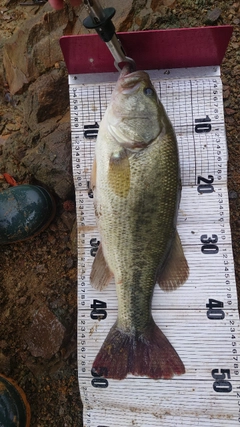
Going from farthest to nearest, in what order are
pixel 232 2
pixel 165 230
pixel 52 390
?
1. pixel 232 2
2. pixel 52 390
3. pixel 165 230

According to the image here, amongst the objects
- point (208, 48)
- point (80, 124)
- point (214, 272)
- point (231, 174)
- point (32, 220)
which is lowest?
point (214, 272)

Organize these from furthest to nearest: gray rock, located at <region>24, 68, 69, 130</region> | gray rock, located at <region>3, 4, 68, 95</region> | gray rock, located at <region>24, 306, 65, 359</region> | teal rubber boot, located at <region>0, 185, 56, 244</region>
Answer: gray rock, located at <region>3, 4, 68, 95</region> → gray rock, located at <region>24, 68, 69, 130</region> → teal rubber boot, located at <region>0, 185, 56, 244</region> → gray rock, located at <region>24, 306, 65, 359</region>

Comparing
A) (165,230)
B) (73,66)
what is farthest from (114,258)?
(73,66)

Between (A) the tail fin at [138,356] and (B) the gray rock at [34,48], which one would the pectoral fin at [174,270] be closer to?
(A) the tail fin at [138,356]

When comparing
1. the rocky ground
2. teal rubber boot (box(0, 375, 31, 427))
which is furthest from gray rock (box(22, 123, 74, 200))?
teal rubber boot (box(0, 375, 31, 427))

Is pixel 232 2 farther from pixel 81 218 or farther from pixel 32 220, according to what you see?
pixel 32 220

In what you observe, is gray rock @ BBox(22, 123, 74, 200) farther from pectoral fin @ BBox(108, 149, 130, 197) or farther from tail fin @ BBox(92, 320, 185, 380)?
tail fin @ BBox(92, 320, 185, 380)

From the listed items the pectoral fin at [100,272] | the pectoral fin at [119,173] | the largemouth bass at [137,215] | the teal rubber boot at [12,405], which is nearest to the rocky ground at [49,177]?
the teal rubber boot at [12,405]

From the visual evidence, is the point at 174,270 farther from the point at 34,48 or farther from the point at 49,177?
the point at 34,48
